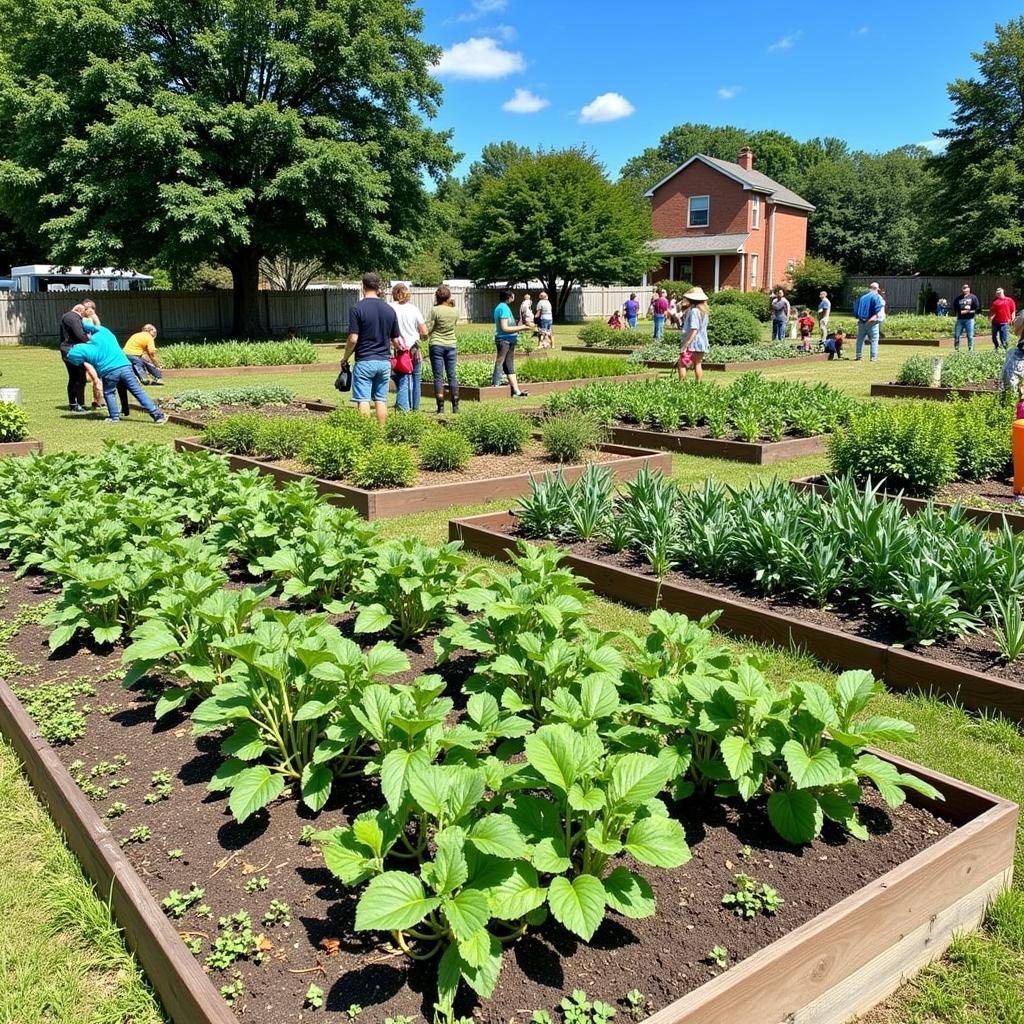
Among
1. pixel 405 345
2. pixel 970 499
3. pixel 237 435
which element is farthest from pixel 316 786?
pixel 405 345

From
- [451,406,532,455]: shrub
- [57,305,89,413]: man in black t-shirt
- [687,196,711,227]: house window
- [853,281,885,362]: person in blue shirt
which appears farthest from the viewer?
[687,196,711,227]: house window

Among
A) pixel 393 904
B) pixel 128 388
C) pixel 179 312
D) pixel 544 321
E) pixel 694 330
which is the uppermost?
pixel 179 312

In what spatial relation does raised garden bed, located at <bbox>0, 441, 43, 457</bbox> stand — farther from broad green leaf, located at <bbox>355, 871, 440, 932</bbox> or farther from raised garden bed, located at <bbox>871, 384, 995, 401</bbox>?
raised garden bed, located at <bbox>871, 384, 995, 401</bbox>

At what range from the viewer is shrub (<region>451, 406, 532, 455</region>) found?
10.2m

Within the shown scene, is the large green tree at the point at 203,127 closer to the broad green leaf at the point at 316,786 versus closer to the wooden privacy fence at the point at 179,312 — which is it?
the wooden privacy fence at the point at 179,312

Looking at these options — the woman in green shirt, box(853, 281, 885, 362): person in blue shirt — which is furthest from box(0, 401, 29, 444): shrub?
box(853, 281, 885, 362): person in blue shirt

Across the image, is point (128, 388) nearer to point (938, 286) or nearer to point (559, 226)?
point (559, 226)

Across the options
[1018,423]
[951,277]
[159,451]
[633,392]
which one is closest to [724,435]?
[633,392]

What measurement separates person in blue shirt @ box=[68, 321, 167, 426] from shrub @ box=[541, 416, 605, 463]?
21.6ft

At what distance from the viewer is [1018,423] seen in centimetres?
762

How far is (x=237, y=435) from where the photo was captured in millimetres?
10336

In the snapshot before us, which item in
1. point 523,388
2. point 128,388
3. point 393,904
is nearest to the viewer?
point 393,904

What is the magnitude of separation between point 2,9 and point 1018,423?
122 feet

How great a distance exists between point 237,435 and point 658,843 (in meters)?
8.79
